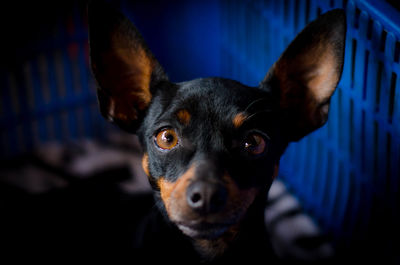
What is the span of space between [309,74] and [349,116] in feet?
1.37

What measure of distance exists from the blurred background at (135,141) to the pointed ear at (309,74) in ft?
0.62

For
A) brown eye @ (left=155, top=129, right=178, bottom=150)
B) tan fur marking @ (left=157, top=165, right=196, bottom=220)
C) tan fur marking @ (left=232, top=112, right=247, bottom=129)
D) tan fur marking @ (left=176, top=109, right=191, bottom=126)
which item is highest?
tan fur marking @ (left=176, top=109, right=191, bottom=126)

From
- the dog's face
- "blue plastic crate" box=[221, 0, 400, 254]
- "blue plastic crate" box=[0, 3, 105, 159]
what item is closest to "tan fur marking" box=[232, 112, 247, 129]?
the dog's face

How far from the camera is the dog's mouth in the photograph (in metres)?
1.26

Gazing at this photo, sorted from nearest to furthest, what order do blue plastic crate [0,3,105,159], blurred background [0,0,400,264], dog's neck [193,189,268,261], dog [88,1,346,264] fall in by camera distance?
1. dog [88,1,346,264]
2. dog's neck [193,189,268,261]
3. blurred background [0,0,400,264]
4. blue plastic crate [0,3,105,159]

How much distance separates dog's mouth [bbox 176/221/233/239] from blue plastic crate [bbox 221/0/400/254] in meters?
0.77

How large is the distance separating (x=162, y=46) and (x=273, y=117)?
61.2 inches

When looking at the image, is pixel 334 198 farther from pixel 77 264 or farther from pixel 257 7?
pixel 77 264

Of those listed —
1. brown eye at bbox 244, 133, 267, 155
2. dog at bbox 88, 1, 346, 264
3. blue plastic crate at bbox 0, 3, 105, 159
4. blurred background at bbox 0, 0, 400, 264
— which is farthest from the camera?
blue plastic crate at bbox 0, 3, 105, 159

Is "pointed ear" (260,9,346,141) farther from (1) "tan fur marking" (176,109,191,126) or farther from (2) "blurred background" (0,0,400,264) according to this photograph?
(1) "tan fur marking" (176,109,191,126)

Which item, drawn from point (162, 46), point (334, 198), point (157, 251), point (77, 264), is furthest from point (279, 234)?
point (162, 46)

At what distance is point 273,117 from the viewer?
1464 mm

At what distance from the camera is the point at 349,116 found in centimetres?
184

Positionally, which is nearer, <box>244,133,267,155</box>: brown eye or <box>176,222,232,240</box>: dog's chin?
<box>176,222,232,240</box>: dog's chin
